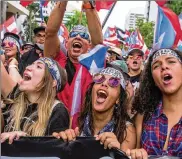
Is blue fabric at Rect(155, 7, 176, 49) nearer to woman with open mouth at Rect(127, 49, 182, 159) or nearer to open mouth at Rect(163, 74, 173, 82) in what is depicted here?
woman with open mouth at Rect(127, 49, 182, 159)

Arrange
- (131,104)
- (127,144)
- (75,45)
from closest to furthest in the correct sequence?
(127,144) < (131,104) < (75,45)

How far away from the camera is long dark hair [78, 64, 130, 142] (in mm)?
3473

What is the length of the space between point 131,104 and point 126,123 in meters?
0.27

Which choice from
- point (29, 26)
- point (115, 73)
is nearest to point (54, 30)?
point (115, 73)

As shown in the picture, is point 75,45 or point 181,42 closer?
point 181,42

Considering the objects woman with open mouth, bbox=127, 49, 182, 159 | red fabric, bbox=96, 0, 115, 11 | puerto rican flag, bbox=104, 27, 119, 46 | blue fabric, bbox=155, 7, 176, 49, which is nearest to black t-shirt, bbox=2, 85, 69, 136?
woman with open mouth, bbox=127, 49, 182, 159

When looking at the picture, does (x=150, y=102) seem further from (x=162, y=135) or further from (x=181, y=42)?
(x=181, y=42)

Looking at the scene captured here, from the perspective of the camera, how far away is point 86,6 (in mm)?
4723

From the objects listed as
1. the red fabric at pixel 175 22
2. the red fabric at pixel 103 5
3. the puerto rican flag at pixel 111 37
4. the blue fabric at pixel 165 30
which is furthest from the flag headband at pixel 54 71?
the puerto rican flag at pixel 111 37

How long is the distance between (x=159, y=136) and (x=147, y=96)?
430 mm

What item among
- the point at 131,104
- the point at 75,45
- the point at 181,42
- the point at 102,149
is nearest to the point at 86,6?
the point at 75,45

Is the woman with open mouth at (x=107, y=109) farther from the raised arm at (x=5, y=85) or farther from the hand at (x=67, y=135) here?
the raised arm at (x=5, y=85)

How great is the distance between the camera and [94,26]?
4.79m

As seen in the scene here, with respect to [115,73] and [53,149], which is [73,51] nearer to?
[115,73]
